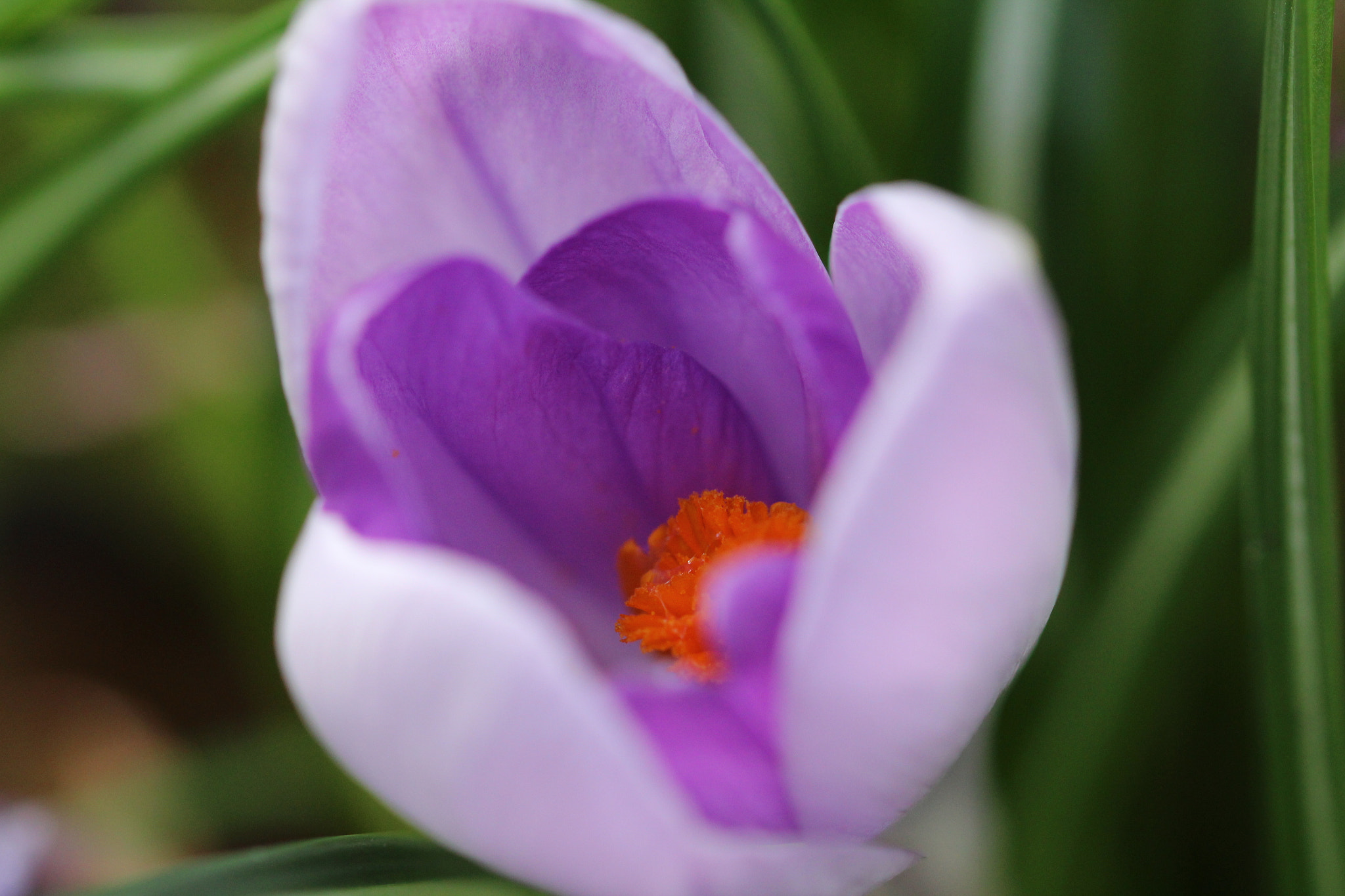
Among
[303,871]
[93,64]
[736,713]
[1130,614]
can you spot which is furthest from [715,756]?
[93,64]

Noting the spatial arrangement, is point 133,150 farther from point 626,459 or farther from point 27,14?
point 626,459

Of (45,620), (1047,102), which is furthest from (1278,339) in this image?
(45,620)

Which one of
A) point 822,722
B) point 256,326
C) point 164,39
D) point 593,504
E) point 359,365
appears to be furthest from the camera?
point 256,326

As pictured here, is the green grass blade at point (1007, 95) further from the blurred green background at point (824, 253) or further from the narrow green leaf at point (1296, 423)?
the narrow green leaf at point (1296, 423)

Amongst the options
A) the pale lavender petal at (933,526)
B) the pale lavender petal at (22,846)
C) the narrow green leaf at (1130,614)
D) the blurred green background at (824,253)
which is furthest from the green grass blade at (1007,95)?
the pale lavender petal at (22,846)

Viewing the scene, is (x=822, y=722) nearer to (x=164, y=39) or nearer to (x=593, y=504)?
(x=593, y=504)

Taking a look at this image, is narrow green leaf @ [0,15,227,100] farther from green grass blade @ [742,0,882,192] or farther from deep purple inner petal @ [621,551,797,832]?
deep purple inner petal @ [621,551,797,832]

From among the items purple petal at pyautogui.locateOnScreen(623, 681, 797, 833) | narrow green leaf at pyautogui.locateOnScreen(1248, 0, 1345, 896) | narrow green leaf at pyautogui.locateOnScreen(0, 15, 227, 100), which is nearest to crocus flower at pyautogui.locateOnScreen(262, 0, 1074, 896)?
purple petal at pyautogui.locateOnScreen(623, 681, 797, 833)
